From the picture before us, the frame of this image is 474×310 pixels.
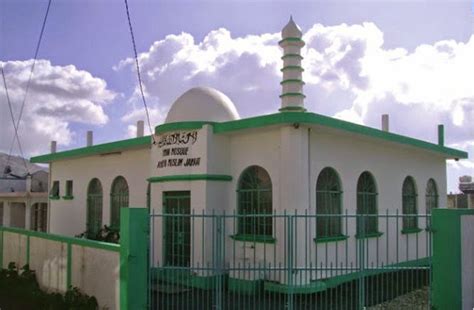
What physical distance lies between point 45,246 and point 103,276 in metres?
2.97

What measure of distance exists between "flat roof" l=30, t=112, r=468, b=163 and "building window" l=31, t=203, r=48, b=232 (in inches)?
283

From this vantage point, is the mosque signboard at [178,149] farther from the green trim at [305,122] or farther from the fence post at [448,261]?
the fence post at [448,261]

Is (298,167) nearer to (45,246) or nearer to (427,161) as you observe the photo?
(45,246)

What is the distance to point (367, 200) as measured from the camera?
564 inches

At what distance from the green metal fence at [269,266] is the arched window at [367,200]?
18cm

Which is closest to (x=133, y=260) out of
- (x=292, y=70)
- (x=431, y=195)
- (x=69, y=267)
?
(x=69, y=267)

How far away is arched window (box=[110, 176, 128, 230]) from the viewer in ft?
56.2

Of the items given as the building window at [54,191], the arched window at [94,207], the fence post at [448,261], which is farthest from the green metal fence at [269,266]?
the building window at [54,191]

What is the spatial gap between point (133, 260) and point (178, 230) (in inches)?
171

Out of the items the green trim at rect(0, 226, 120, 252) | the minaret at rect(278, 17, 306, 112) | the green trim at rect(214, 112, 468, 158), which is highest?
the minaret at rect(278, 17, 306, 112)

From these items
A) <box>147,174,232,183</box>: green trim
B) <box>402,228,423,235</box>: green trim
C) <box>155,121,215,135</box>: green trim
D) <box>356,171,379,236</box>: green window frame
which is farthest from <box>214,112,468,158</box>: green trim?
<box>402,228,423,235</box>: green trim

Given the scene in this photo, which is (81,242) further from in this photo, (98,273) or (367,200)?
(367,200)

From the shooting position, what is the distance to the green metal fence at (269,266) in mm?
10363

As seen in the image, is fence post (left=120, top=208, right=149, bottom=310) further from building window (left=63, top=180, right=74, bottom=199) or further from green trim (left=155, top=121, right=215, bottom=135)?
building window (left=63, top=180, right=74, bottom=199)
